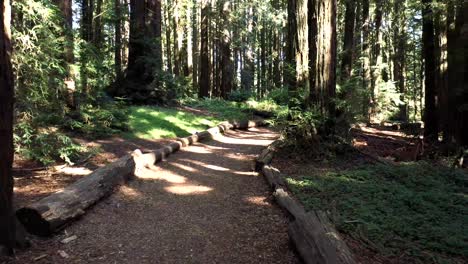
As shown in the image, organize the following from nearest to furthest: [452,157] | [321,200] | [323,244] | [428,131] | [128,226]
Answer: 1. [323,244]
2. [128,226]
3. [321,200]
4. [452,157]
5. [428,131]

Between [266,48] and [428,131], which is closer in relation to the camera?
[428,131]

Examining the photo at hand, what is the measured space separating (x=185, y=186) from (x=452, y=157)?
774 centimetres

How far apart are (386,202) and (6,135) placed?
5.30 meters

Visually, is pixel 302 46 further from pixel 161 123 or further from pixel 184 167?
pixel 161 123

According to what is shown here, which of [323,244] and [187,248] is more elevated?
[323,244]

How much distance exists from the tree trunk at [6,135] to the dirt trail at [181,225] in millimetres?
359

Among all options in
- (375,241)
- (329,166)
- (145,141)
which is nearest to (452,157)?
(329,166)

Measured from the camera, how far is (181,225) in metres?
5.71

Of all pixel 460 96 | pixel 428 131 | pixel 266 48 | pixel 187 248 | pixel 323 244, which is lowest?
pixel 187 248

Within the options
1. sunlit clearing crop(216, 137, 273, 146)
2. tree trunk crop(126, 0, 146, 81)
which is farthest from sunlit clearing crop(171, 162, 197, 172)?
tree trunk crop(126, 0, 146, 81)

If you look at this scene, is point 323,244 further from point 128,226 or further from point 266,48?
point 266,48

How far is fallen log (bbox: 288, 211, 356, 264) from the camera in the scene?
384 centimetres

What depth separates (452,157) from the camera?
433 inches

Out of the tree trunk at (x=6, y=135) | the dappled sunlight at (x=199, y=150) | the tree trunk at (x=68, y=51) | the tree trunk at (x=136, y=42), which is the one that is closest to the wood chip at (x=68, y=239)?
the tree trunk at (x=6, y=135)
